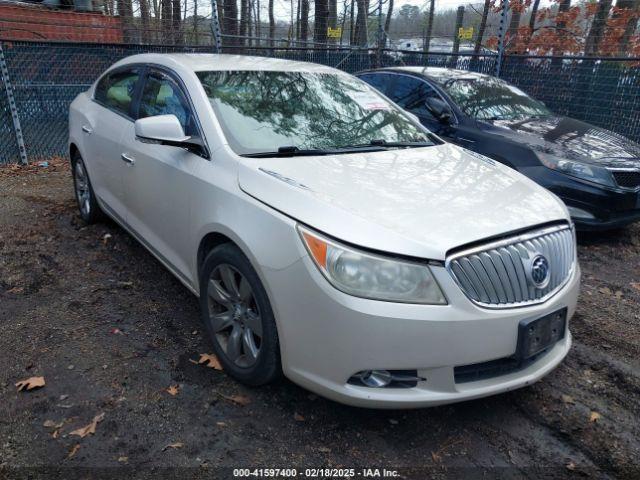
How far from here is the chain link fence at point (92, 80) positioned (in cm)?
734

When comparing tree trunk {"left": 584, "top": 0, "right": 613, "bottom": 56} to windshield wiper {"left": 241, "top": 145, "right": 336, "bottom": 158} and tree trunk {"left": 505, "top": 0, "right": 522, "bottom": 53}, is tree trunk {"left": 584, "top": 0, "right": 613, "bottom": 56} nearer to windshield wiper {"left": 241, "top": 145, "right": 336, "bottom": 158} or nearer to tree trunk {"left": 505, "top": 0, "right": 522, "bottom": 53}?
tree trunk {"left": 505, "top": 0, "right": 522, "bottom": 53}

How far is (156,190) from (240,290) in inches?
46.4

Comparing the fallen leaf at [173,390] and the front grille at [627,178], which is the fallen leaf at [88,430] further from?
the front grille at [627,178]

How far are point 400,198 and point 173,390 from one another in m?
1.59

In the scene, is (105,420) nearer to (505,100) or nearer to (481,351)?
(481,351)


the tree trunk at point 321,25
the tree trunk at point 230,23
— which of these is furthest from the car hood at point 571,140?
the tree trunk at point 321,25

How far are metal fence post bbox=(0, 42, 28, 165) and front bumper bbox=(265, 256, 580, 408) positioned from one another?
6721 millimetres

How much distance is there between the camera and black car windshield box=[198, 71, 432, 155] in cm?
306

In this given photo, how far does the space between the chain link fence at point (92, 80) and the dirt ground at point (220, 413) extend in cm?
467

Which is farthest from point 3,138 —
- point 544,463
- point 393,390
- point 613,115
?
point 613,115

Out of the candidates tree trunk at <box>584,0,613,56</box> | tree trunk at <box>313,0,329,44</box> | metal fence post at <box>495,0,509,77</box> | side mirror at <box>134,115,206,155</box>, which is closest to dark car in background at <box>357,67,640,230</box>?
metal fence post at <box>495,0,509,77</box>

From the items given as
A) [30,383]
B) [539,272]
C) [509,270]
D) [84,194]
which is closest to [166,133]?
[30,383]

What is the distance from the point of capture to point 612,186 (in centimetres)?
487

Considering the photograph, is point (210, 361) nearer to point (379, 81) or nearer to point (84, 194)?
point (84, 194)
